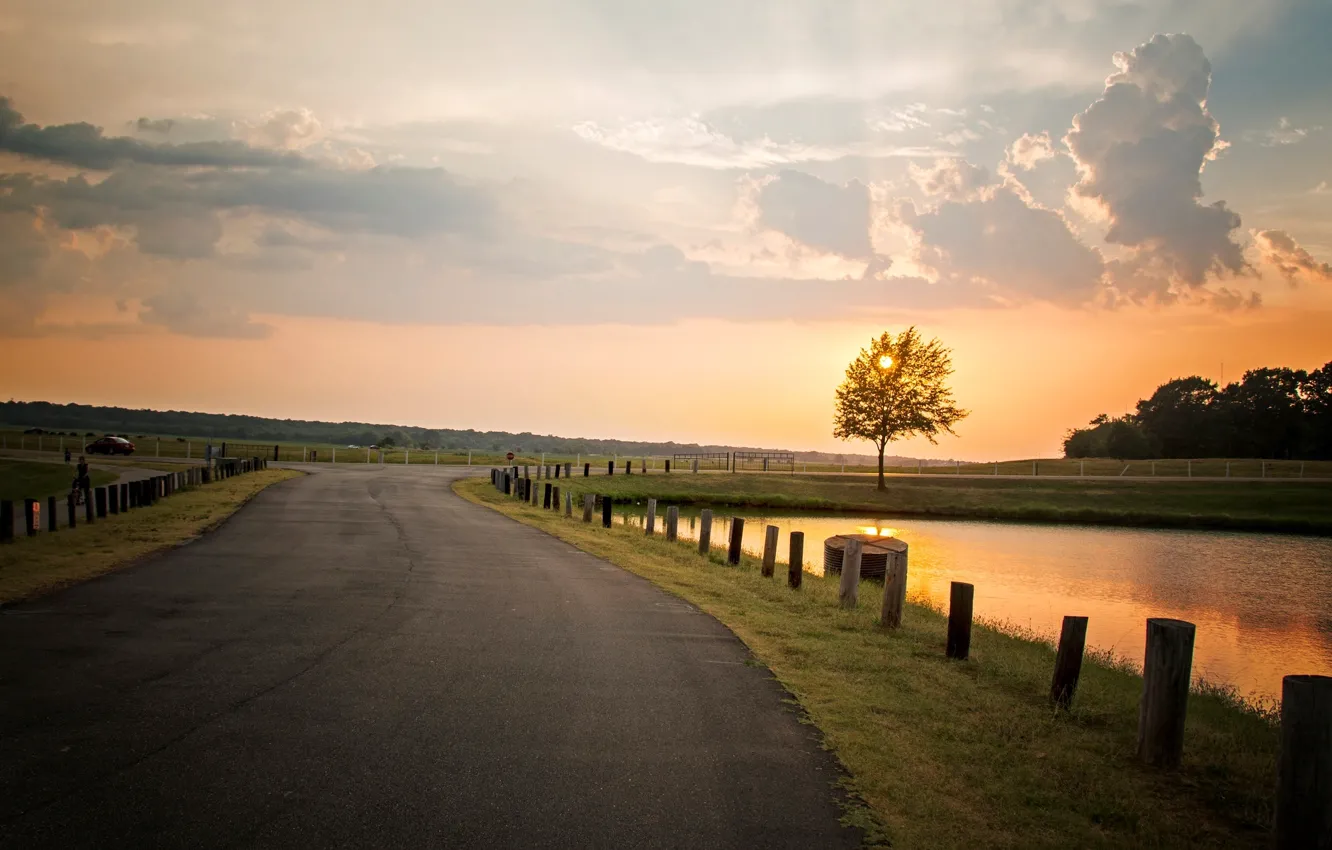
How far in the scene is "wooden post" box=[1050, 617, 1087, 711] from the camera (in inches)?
403

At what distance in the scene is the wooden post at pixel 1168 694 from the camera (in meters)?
8.33

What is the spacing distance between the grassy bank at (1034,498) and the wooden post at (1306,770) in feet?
157

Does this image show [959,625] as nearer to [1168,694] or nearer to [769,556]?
[1168,694]

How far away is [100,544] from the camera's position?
2005cm

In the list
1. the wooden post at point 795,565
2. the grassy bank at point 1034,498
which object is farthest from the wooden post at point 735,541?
the grassy bank at point 1034,498

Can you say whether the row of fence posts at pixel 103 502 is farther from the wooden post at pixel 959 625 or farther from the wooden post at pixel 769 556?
the wooden post at pixel 959 625

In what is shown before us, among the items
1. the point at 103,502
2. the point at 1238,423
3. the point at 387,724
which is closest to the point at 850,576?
the point at 387,724

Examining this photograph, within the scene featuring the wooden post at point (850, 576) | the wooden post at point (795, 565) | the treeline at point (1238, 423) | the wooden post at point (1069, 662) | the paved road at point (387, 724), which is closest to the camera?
the paved road at point (387, 724)

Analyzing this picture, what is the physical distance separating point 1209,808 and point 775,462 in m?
84.8

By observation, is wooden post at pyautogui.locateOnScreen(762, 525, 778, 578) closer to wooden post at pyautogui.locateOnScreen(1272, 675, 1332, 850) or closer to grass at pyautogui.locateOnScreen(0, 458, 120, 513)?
wooden post at pyautogui.locateOnScreen(1272, 675, 1332, 850)

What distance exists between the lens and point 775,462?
92000mm

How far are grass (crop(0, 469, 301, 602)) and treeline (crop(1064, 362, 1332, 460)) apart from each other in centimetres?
10997

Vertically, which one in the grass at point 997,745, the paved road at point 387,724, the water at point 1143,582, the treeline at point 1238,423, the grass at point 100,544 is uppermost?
the treeline at point 1238,423

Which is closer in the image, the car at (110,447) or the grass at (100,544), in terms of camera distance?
the grass at (100,544)
